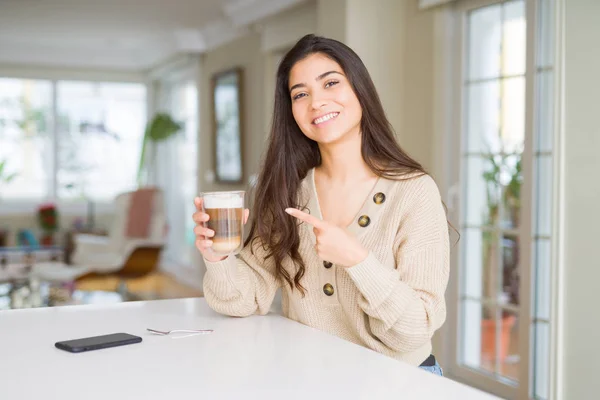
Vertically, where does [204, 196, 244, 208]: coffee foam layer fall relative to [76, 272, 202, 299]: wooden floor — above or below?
above

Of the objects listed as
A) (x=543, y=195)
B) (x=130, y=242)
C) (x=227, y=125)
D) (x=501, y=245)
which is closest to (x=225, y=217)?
(x=543, y=195)

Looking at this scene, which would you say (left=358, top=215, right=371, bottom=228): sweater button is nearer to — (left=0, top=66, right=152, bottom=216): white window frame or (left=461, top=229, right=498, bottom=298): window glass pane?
(left=461, top=229, right=498, bottom=298): window glass pane

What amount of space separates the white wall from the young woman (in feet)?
5.02

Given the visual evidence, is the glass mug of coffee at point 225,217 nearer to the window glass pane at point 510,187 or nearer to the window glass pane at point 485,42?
the window glass pane at point 510,187

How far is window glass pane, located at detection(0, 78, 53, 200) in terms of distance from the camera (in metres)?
8.91

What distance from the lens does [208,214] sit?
1.50 m

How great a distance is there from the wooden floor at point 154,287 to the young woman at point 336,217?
537cm

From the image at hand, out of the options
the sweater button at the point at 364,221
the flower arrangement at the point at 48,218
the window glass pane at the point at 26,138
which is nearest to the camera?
the sweater button at the point at 364,221

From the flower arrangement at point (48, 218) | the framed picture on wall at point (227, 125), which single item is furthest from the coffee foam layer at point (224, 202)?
the flower arrangement at point (48, 218)

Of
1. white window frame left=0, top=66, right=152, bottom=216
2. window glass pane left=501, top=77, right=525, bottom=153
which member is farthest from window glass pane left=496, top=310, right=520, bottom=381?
white window frame left=0, top=66, right=152, bottom=216

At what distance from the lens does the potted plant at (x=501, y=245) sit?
3.58m

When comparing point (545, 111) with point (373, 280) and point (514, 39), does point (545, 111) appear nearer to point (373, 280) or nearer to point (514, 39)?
→ point (514, 39)

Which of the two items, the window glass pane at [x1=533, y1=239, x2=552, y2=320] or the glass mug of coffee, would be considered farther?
the window glass pane at [x1=533, y1=239, x2=552, y2=320]

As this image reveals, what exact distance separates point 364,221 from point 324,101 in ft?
0.98
